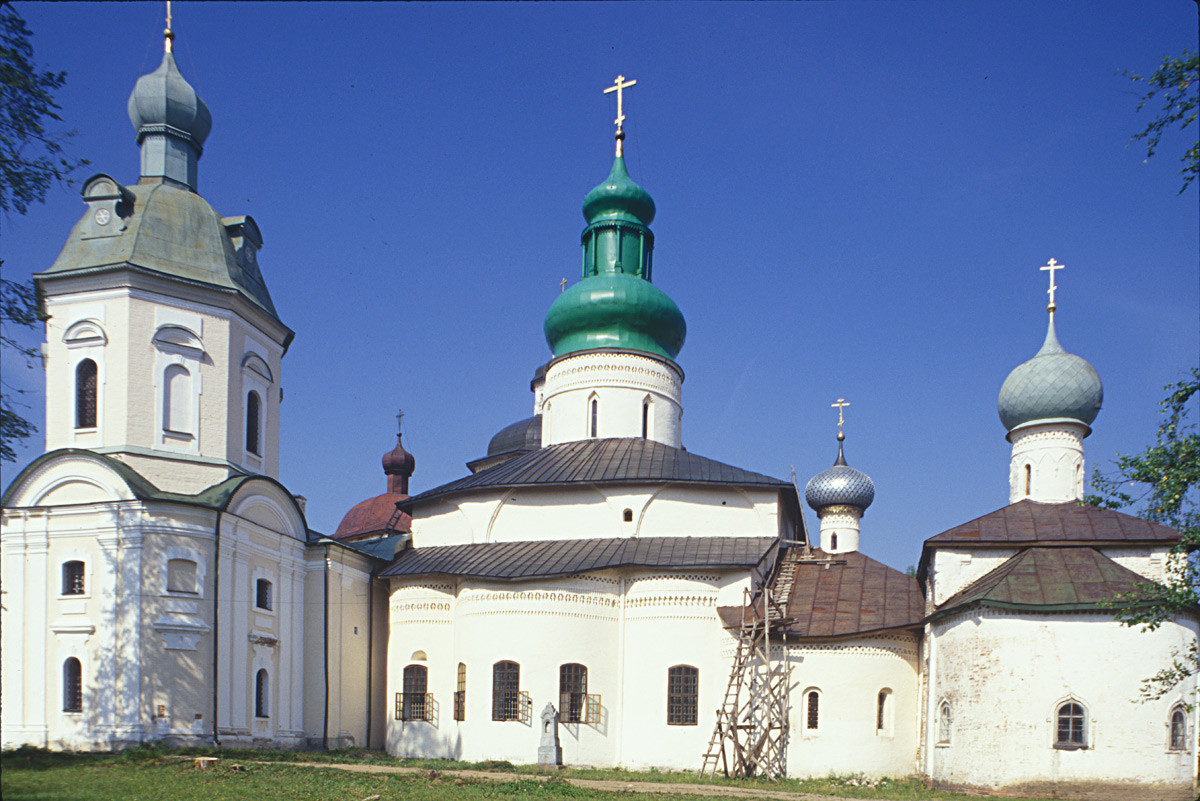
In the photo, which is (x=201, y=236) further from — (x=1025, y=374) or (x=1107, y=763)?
(x=1107, y=763)

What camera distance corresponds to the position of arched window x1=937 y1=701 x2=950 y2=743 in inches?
789

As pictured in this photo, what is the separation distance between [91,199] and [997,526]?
66.5ft

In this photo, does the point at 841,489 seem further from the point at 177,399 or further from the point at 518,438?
the point at 177,399

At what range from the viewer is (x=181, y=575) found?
20453 mm

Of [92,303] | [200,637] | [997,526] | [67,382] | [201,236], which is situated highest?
[201,236]

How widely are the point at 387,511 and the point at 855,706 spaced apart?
23.4 meters

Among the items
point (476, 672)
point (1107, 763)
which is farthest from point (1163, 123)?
point (476, 672)

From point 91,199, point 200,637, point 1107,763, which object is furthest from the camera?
point 91,199

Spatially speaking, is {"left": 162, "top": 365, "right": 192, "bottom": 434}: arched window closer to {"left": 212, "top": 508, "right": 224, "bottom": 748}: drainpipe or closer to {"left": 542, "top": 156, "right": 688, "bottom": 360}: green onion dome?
{"left": 212, "top": 508, "right": 224, "bottom": 748}: drainpipe

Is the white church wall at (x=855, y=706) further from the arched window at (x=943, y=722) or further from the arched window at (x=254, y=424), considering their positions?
the arched window at (x=254, y=424)

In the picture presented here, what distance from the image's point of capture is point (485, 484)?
86.1 ft

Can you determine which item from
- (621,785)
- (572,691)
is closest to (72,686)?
(572,691)

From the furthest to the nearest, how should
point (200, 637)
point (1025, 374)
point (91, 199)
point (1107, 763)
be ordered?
point (1025, 374) < point (91, 199) < point (200, 637) < point (1107, 763)

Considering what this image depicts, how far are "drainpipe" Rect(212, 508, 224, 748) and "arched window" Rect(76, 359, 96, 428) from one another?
3404 mm
